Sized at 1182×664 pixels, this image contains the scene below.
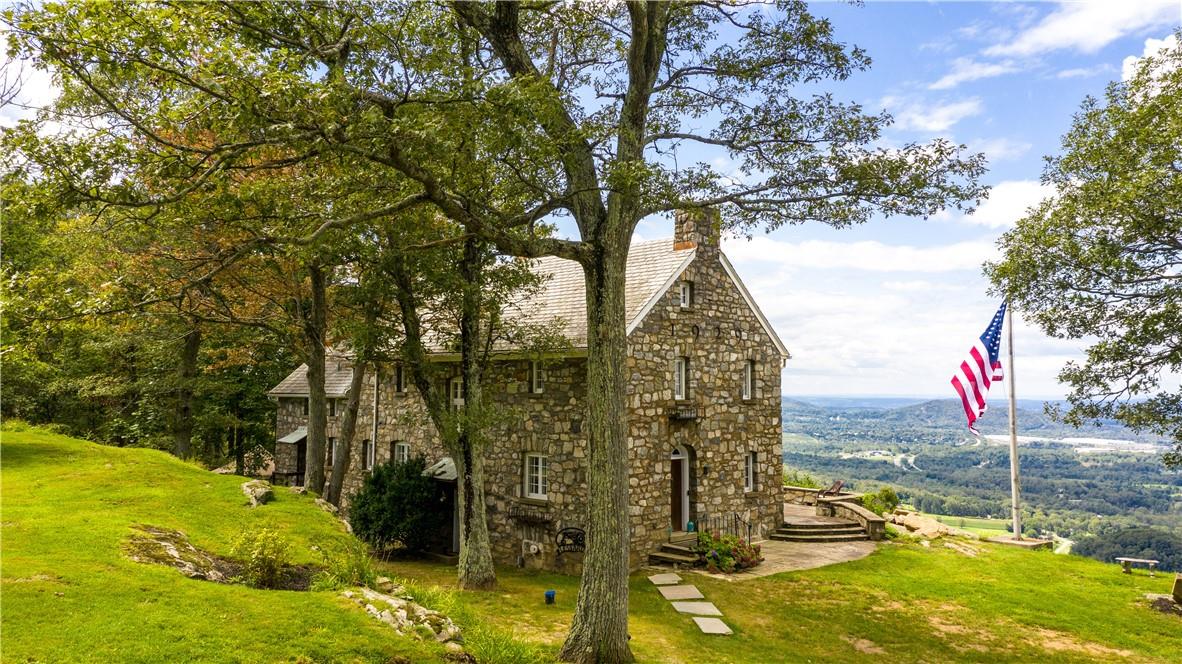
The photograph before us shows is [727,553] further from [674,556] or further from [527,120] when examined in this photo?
[527,120]

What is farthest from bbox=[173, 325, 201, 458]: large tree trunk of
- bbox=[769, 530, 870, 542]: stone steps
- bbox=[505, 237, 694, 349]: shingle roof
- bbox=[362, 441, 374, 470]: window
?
bbox=[769, 530, 870, 542]: stone steps

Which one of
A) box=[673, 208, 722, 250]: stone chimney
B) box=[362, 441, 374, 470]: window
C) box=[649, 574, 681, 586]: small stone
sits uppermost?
box=[673, 208, 722, 250]: stone chimney

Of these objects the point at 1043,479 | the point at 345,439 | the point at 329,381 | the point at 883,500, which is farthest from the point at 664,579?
the point at 1043,479

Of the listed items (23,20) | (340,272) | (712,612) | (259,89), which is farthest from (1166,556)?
(23,20)

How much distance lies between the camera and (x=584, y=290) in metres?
18.6

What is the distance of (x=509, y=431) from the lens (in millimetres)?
17828

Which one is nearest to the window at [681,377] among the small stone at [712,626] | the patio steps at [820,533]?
the patio steps at [820,533]

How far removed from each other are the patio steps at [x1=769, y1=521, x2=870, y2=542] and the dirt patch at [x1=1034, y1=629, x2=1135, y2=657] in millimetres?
7731

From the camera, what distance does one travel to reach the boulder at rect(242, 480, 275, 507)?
1045 centimetres

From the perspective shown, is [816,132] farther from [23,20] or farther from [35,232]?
[35,232]

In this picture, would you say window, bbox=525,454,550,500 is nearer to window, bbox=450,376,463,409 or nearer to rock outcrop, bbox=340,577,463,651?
window, bbox=450,376,463,409

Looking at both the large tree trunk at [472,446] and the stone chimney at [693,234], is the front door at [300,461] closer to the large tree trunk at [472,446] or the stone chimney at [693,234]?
the large tree trunk at [472,446]

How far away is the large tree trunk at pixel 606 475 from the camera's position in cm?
967

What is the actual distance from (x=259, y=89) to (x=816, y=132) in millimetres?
7967
